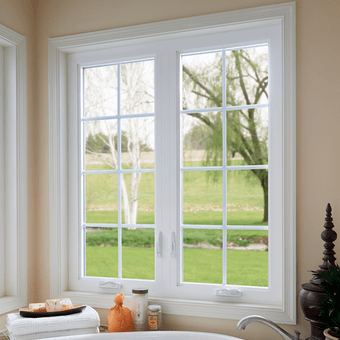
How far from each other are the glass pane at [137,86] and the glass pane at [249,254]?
7.01ft

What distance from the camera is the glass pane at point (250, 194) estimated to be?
4348mm

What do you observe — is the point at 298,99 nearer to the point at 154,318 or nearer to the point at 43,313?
the point at 154,318

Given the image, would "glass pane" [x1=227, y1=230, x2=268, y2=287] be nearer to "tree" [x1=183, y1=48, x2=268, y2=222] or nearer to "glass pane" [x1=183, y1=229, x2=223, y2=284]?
"glass pane" [x1=183, y1=229, x2=223, y2=284]

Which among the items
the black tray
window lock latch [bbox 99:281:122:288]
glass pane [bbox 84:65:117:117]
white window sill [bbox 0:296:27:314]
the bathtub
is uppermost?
glass pane [bbox 84:65:117:117]

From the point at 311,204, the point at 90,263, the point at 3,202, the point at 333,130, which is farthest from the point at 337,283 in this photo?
the point at 90,263

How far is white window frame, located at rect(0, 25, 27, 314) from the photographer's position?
2105mm

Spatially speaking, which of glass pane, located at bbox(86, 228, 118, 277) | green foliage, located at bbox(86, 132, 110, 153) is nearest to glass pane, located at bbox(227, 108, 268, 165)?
green foliage, located at bbox(86, 132, 110, 153)

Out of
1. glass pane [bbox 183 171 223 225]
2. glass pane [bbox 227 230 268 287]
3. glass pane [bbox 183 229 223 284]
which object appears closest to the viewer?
glass pane [bbox 183 171 223 225]

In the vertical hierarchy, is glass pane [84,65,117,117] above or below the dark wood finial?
above

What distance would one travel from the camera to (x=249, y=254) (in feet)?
16.0

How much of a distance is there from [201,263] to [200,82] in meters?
2.46

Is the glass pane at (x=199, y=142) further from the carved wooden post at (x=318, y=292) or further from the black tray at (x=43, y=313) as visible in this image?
the carved wooden post at (x=318, y=292)

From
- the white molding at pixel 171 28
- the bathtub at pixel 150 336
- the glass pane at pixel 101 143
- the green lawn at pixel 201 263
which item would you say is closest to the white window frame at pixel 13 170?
the white molding at pixel 171 28

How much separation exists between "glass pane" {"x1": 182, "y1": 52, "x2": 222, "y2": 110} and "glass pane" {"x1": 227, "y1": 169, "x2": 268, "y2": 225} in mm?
980
